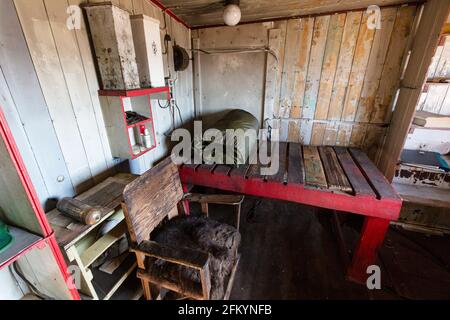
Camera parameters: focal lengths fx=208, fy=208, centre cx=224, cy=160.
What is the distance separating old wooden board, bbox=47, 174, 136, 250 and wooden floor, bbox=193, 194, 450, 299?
3.70ft

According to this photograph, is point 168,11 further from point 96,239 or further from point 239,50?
point 96,239

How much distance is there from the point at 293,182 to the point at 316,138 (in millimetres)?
1133

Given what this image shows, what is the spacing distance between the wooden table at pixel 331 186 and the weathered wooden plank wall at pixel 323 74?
0.47 m

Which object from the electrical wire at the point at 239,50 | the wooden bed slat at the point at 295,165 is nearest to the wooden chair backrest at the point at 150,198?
the wooden bed slat at the point at 295,165

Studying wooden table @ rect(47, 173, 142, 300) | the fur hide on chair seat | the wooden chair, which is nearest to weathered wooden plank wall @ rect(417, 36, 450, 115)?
the wooden chair

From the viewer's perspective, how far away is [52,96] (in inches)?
47.6

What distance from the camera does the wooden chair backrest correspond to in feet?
4.01

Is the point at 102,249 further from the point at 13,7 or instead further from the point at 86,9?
the point at 86,9

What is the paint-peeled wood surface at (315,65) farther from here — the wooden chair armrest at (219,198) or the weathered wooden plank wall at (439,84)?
the wooden chair armrest at (219,198)

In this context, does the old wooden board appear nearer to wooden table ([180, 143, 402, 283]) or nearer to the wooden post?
wooden table ([180, 143, 402, 283])

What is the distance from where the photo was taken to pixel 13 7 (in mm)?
994

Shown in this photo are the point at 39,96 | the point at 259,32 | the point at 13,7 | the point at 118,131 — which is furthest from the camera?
the point at 259,32

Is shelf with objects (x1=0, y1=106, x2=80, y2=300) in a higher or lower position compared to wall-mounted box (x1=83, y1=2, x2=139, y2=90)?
lower

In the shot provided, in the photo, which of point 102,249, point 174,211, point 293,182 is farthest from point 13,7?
point 293,182
